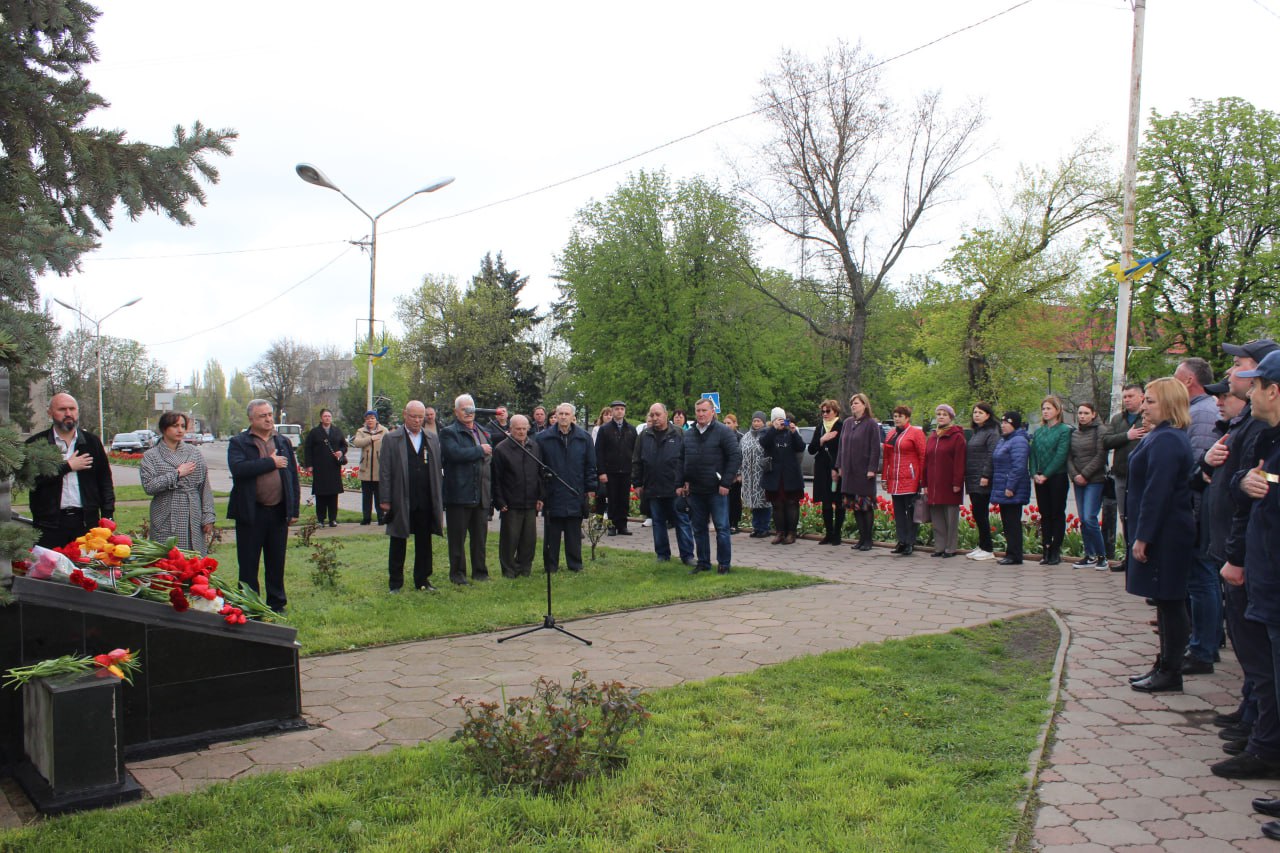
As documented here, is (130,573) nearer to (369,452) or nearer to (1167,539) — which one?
(1167,539)

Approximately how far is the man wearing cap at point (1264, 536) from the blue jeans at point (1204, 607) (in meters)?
1.82

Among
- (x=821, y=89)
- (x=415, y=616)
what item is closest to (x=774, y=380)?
(x=821, y=89)

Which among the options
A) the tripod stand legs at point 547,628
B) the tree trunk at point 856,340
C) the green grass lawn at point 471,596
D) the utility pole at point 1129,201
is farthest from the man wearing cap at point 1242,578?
the tree trunk at point 856,340

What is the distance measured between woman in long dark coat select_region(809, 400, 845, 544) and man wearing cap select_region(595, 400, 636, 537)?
2.77 m

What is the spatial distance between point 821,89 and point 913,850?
30457 millimetres

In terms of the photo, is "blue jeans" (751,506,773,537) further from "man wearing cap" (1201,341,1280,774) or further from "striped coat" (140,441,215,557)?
"man wearing cap" (1201,341,1280,774)

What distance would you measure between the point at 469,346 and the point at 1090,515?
38.2m

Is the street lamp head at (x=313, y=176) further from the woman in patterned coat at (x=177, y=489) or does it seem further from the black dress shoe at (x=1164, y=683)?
the black dress shoe at (x=1164, y=683)

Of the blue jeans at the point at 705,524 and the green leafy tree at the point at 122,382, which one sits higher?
the green leafy tree at the point at 122,382

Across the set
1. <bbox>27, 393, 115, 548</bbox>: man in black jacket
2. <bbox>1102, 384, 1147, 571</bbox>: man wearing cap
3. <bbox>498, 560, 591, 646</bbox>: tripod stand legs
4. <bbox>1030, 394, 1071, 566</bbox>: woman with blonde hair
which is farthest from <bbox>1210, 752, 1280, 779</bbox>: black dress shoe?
<bbox>27, 393, 115, 548</bbox>: man in black jacket

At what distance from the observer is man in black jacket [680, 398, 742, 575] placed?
32.1 ft

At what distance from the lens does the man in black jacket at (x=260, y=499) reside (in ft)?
23.2

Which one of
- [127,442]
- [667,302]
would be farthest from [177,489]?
[127,442]

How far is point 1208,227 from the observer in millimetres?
27234
